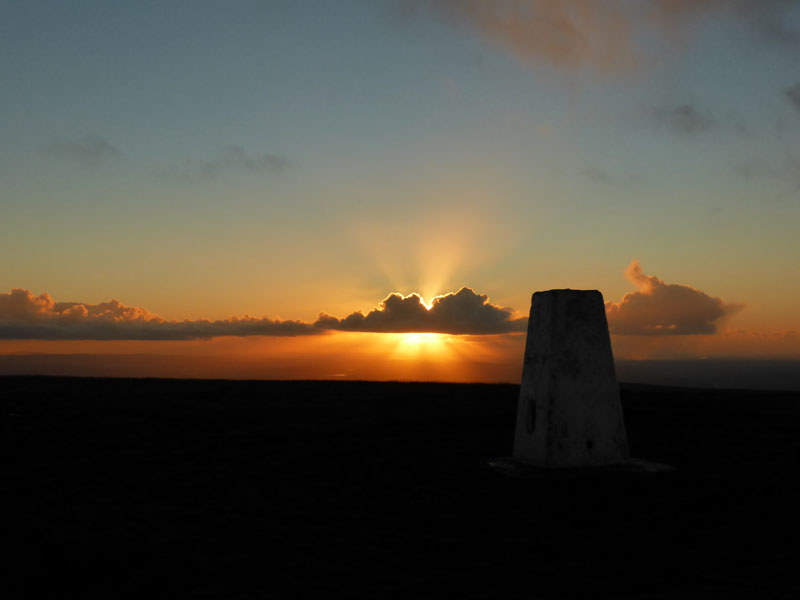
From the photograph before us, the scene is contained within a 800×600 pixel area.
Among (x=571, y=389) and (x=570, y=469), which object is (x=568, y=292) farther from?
(x=570, y=469)

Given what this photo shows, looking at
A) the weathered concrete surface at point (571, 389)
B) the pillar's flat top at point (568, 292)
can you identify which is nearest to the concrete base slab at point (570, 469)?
the weathered concrete surface at point (571, 389)

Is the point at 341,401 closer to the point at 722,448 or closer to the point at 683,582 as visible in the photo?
the point at 722,448

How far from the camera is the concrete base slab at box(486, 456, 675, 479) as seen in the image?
12047mm

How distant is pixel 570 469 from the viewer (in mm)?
12156

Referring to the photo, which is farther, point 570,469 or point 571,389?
point 571,389

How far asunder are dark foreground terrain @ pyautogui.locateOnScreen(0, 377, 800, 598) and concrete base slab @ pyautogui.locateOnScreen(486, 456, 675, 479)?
0.16m

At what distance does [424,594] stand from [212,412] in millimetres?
16317

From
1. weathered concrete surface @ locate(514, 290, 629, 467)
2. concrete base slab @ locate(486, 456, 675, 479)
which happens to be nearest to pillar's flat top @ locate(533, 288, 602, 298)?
weathered concrete surface @ locate(514, 290, 629, 467)

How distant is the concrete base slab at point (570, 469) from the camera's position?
39.5 feet

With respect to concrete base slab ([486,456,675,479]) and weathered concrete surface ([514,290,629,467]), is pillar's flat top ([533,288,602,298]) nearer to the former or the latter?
weathered concrete surface ([514,290,629,467])

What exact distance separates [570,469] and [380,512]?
3.76 metres

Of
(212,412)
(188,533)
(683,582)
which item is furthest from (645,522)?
(212,412)

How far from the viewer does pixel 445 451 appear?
15.1 metres

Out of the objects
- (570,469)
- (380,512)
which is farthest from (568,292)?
(380,512)
